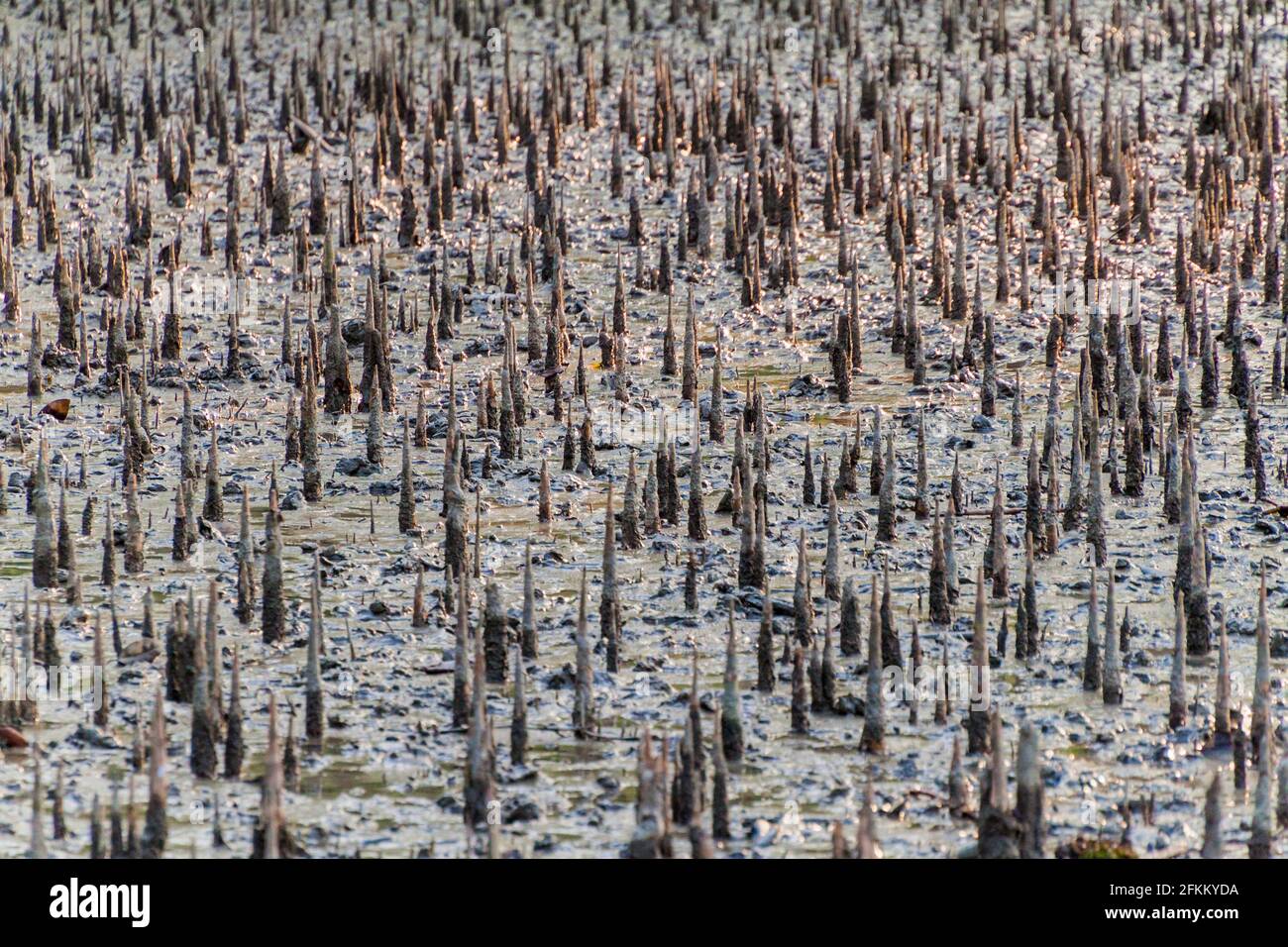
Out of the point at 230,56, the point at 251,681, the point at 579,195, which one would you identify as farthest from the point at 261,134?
the point at 251,681

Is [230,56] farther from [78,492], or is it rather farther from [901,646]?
[901,646]

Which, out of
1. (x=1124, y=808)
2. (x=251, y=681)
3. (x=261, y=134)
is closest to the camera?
(x=1124, y=808)

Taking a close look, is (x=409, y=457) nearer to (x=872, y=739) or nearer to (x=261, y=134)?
(x=872, y=739)

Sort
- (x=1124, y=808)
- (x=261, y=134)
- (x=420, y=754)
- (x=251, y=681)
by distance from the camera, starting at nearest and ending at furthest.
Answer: (x=1124, y=808), (x=420, y=754), (x=251, y=681), (x=261, y=134)

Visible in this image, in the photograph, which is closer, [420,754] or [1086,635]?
[420,754]

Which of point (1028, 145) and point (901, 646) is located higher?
point (1028, 145)

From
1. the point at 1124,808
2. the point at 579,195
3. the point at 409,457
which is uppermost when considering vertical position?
the point at 579,195

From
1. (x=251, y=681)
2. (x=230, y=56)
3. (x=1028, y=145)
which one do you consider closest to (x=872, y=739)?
(x=251, y=681)
